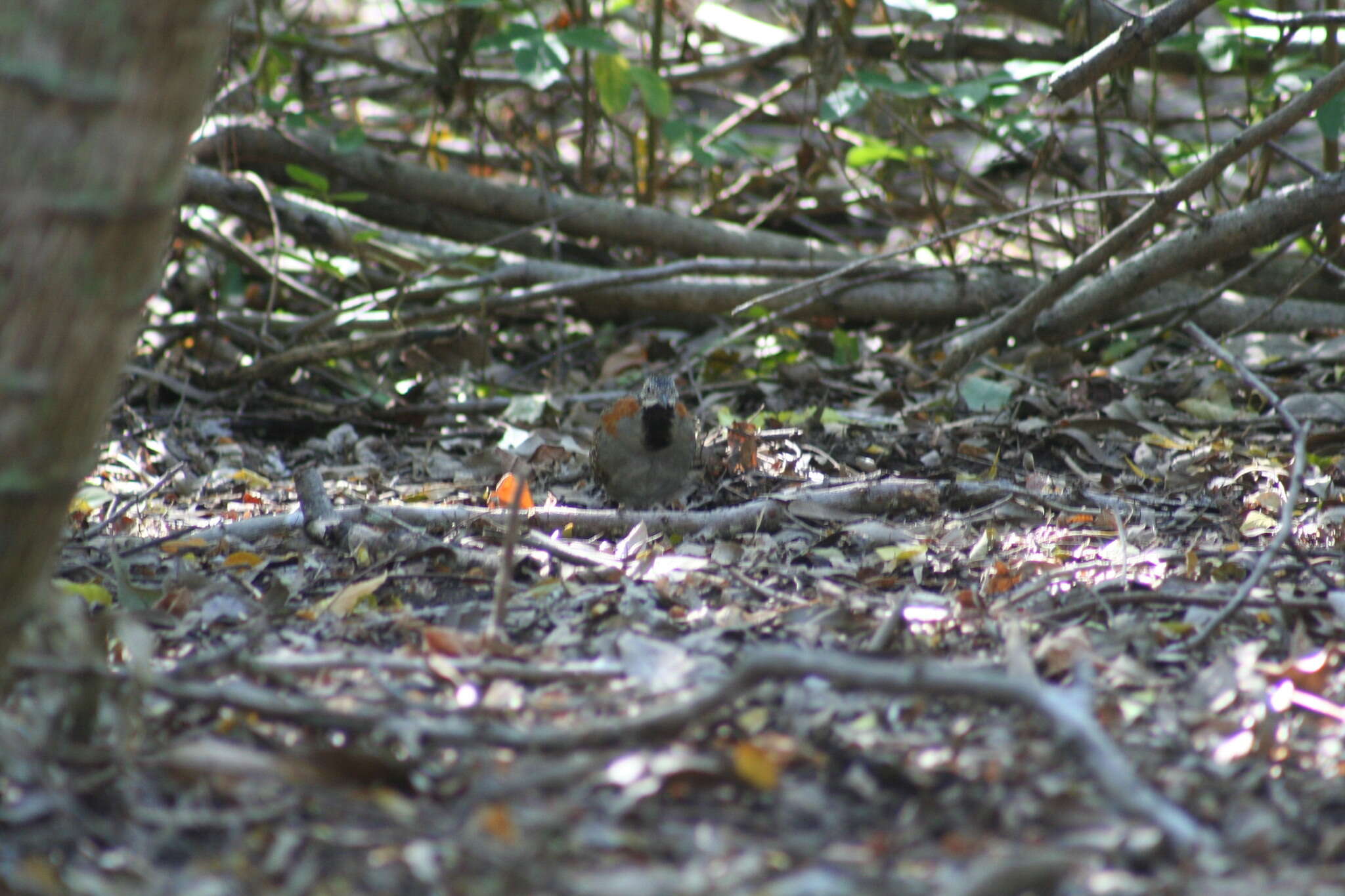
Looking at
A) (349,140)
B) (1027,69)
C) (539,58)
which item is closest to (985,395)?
(1027,69)

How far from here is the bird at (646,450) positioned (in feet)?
11.5

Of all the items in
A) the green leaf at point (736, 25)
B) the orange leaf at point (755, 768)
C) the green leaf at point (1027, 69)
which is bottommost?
the orange leaf at point (755, 768)

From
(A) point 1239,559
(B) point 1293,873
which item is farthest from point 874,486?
(B) point 1293,873

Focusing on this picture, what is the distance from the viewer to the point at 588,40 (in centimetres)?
445

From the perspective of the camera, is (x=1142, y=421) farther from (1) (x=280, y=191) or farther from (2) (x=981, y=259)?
(1) (x=280, y=191)

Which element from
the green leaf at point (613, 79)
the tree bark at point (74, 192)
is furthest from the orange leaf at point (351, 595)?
the green leaf at point (613, 79)

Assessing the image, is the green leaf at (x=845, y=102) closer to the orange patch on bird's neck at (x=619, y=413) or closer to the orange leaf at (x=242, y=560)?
the orange patch on bird's neck at (x=619, y=413)

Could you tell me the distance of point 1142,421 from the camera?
4145 mm

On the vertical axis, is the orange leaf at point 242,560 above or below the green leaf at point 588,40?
below

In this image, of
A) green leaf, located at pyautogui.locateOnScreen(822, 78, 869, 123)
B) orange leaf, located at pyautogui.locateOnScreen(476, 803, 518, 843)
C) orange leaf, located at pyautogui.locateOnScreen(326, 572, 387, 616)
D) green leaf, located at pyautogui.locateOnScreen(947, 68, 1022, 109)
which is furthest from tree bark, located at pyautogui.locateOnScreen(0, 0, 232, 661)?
green leaf, located at pyautogui.locateOnScreen(822, 78, 869, 123)

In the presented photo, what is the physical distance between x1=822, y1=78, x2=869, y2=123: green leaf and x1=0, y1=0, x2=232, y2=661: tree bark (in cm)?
351

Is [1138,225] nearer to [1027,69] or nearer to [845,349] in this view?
[1027,69]

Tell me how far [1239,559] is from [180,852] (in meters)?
2.40

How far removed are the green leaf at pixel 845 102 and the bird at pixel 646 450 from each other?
187cm
